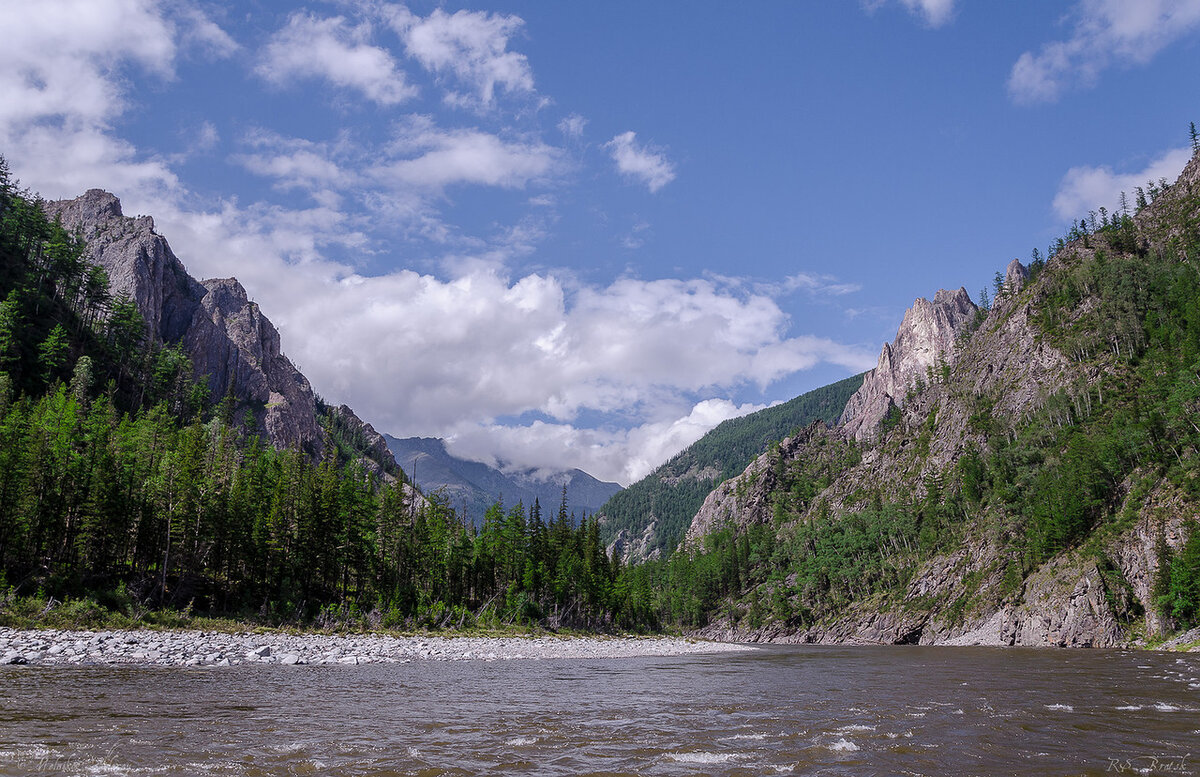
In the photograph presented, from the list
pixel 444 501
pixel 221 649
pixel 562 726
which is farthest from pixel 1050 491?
pixel 221 649

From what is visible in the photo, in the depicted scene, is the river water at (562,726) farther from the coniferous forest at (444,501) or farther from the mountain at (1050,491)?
the mountain at (1050,491)

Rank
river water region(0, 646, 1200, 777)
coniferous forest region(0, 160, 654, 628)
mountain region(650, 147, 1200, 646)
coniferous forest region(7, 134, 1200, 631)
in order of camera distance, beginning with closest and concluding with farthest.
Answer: river water region(0, 646, 1200, 777) < coniferous forest region(0, 160, 654, 628) < coniferous forest region(7, 134, 1200, 631) < mountain region(650, 147, 1200, 646)

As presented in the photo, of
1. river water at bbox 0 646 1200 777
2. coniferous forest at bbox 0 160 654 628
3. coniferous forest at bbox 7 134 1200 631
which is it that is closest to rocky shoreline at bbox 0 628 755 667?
river water at bbox 0 646 1200 777

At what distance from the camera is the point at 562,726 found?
15898 millimetres

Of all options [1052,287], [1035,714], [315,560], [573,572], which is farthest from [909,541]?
[1035,714]

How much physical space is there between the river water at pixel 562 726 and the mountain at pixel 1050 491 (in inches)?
2906

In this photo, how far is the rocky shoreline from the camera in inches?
1144

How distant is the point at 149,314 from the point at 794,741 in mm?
235490

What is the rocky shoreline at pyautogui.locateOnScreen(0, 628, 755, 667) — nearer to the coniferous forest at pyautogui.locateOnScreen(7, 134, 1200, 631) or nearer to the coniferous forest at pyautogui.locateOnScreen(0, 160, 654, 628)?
the coniferous forest at pyautogui.locateOnScreen(7, 134, 1200, 631)

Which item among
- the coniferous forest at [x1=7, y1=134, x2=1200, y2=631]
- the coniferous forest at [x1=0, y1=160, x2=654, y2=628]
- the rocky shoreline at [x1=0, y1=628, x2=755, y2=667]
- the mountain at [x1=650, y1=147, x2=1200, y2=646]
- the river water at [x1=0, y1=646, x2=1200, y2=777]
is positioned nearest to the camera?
the river water at [x1=0, y1=646, x2=1200, y2=777]

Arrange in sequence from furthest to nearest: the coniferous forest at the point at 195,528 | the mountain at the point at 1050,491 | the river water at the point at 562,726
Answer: the mountain at the point at 1050,491 < the coniferous forest at the point at 195,528 < the river water at the point at 562,726

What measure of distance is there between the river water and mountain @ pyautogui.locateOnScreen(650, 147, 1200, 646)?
7382cm

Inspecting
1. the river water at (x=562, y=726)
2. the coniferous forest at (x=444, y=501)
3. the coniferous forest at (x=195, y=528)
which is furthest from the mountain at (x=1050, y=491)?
the river water at (x=562, y=726)

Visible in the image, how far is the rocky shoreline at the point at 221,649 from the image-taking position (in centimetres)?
2906
